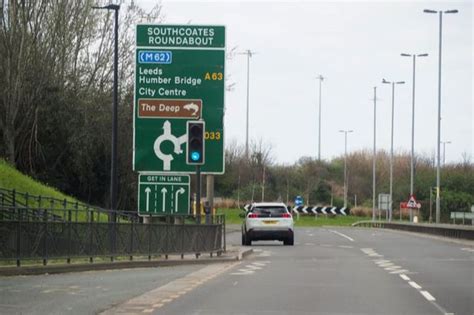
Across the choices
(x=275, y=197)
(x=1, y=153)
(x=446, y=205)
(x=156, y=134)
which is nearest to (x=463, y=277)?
(x=156, y=134)

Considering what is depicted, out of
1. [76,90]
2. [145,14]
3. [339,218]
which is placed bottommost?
[339,218]

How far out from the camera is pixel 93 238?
21438 millimetres

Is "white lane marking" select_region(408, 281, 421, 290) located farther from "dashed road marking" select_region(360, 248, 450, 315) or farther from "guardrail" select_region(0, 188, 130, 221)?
"guardrail" select_region(0, 188, 130, 221)

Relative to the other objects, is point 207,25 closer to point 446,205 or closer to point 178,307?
point 178,307

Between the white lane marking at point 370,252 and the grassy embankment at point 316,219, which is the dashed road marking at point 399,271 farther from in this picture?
the grassy embankment at point 316,219

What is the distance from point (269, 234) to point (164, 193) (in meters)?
10.9

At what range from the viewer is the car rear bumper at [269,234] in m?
35.7

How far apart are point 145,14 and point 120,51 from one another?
2840 millimetres

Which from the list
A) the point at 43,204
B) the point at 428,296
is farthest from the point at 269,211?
the point at 428,296

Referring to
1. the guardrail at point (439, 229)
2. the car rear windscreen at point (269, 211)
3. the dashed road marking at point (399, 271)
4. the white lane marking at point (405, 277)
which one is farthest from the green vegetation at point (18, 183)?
the guardrail at point (439, 229)

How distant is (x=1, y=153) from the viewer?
1474 inches

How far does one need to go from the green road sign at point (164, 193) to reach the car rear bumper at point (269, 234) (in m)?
10.1

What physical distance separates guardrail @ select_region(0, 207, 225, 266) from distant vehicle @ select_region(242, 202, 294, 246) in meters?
8.27

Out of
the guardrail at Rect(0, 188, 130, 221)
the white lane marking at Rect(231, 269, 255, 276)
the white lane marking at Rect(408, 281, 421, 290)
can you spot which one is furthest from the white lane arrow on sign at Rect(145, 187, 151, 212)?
the white lane marking at Rect(408, 281, 421, 290)
